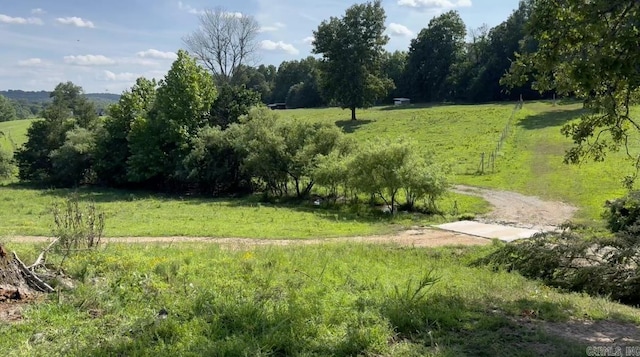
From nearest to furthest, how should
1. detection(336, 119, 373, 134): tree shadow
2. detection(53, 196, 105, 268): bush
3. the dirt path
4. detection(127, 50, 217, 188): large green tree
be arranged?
detection(53, 196, 105, 268): bush, the dirt path, detection(127, 50, 217, 188): large green tree, detection(336, 119, 373, 134): tree shadow

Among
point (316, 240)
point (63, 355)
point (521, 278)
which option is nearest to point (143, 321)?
point (63, 355)

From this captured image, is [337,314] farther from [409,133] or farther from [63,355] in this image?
[409,133]

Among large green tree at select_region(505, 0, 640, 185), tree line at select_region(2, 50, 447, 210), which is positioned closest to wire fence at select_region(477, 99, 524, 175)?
tree line at select_region(2, 50, 447, 210)

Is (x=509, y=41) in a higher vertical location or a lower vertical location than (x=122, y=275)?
higher

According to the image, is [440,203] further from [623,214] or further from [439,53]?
[439,53]

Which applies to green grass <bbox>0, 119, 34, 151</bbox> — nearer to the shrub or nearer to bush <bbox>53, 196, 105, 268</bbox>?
bush <bbox>53, 196, 105, 268</bbox>

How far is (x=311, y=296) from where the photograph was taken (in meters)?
7.85

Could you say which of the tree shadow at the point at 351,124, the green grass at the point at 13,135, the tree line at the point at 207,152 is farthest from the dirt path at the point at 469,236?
the green grass at the point at 13,135

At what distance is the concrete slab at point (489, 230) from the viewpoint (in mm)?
19222

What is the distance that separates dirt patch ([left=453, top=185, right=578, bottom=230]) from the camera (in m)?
22.9

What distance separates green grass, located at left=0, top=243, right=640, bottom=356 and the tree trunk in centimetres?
54

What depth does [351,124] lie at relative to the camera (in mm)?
60188

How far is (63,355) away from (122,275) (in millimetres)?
3272

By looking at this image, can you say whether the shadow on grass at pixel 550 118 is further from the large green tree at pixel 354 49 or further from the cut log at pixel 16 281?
the cut log at pixel 16 281
